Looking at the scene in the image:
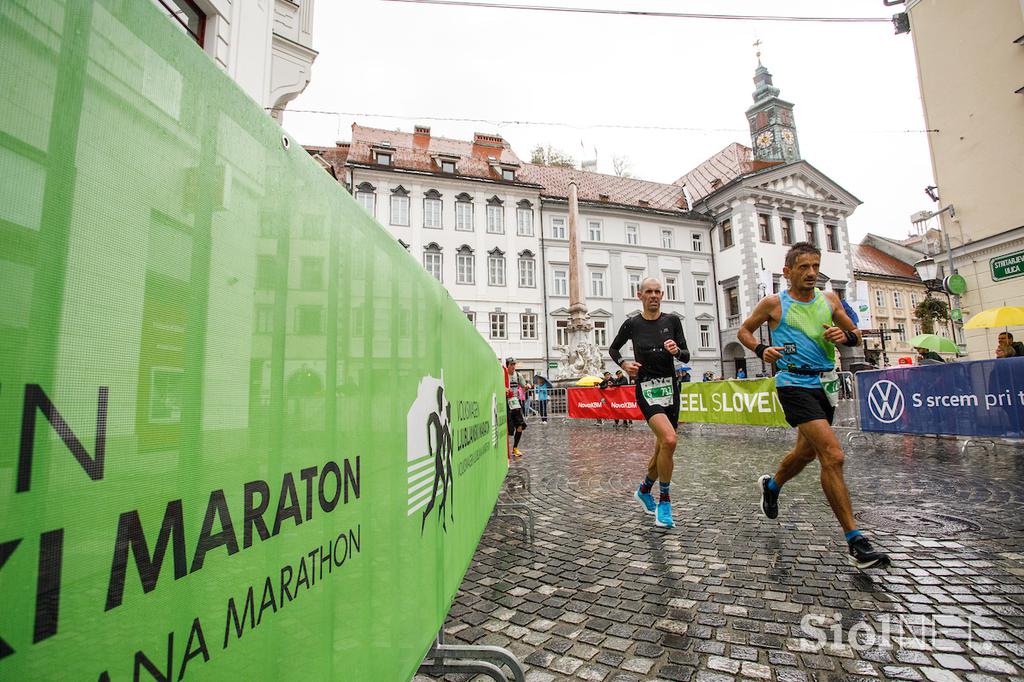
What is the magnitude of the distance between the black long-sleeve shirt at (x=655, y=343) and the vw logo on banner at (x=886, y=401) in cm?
650

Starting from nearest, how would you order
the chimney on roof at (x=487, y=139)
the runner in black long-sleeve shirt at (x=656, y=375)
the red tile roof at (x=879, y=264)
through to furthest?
the runner in black long-sleeve shirt at (x=656, y=375) < the chimney on roof at (x=487, y=139) < the red tile roof at (x=879, y=264)

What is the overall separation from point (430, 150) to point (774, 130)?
3005 centimetres

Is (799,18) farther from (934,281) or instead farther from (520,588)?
(520,588)

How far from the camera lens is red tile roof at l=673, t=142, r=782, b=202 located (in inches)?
1583

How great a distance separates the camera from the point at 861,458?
7727 mm

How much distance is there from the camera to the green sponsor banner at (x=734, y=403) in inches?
413

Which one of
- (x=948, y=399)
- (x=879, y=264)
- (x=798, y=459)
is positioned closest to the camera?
(x=798, y=459)

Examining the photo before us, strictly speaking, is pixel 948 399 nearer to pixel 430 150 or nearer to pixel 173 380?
pixel 173 380

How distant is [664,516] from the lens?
14.0 ft

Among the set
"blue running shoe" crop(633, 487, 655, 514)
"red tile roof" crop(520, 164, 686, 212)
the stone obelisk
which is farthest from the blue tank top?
"red tile roof" crop(520, 164, 686, 212)

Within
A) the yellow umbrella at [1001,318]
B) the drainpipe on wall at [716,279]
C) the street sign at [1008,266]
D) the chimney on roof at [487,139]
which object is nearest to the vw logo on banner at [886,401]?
the yellow umbrella at [1001,318]

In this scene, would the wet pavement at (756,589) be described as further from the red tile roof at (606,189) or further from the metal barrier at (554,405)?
the red tile roof at (606,189)

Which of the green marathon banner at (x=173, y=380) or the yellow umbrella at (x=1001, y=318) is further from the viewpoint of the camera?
the yellow umbrella at (x=1001, y=318)

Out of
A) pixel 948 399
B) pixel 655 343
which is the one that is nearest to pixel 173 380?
pixel 655 343
